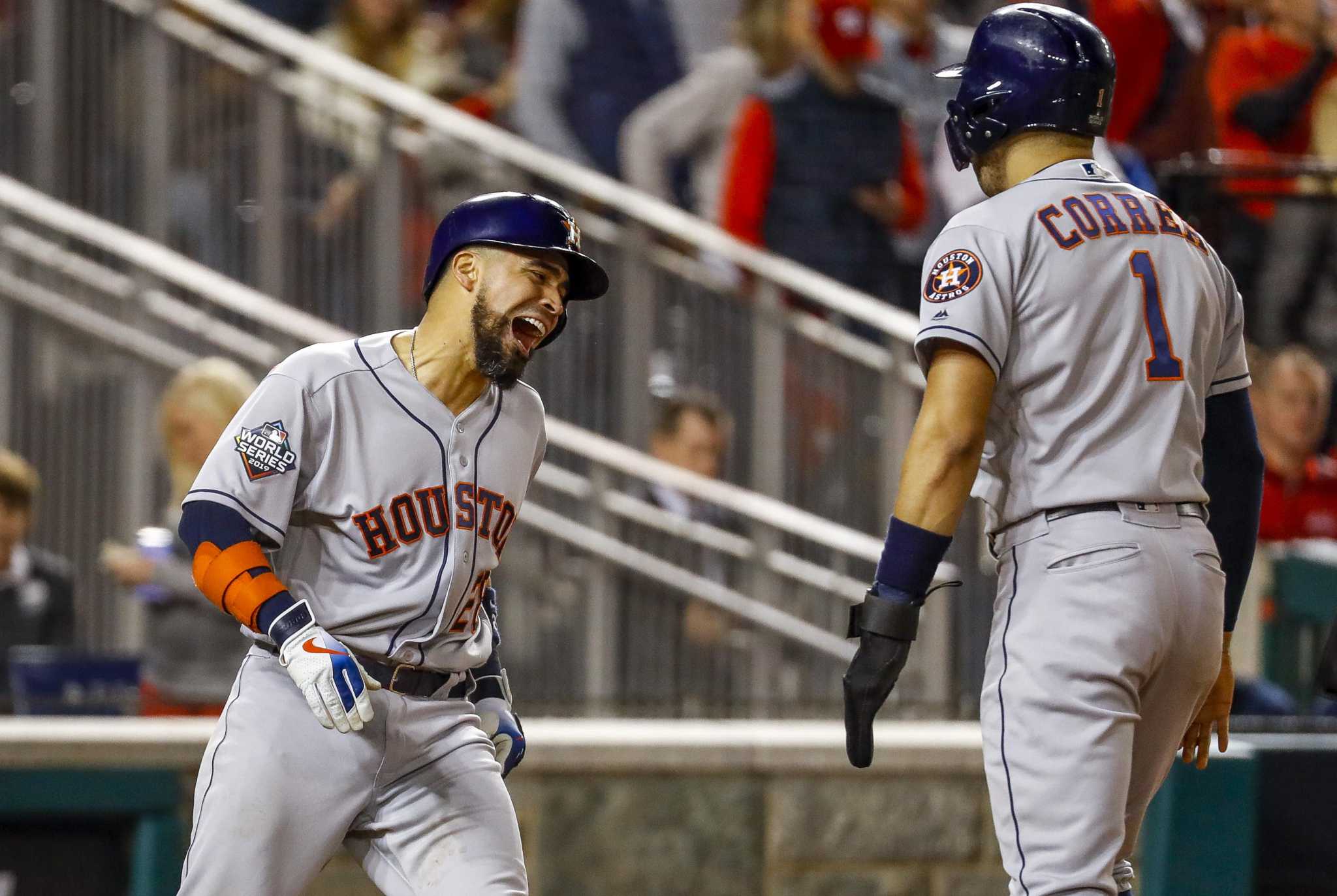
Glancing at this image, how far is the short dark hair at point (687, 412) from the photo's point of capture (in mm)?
6320

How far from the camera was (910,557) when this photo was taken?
3113 mm

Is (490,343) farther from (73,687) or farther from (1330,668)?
(73,687)

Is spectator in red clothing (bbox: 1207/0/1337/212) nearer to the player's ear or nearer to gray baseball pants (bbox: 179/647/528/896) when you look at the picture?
the player's ear

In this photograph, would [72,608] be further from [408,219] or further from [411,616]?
[411,616]

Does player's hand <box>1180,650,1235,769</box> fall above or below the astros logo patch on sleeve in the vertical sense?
below

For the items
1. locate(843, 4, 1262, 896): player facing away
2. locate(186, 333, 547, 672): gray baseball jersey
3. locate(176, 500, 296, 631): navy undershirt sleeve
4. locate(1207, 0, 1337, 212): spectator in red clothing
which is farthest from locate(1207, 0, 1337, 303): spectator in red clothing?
locate(176, 500, 296, 631): navy undershirt sleeve

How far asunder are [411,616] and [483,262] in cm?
66

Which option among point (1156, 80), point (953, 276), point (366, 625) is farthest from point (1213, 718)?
point (1156, 80)

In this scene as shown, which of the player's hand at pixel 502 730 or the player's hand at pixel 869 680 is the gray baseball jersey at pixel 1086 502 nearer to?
the player's hand at pixel 869 680

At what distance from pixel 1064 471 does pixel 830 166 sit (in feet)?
14.0

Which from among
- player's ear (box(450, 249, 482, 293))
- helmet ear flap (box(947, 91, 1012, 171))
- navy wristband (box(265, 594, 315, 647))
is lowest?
navy wristband (box(265, 594, 315, 647))

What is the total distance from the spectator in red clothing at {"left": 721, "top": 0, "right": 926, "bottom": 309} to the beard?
3.83m

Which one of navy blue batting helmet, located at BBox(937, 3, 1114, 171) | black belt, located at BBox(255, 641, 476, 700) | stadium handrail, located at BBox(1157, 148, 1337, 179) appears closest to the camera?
navy blue batting helmet, located at BBox(937, 3, 1114, 171)

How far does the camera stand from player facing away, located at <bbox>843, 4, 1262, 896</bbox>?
304 cm
